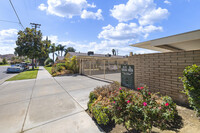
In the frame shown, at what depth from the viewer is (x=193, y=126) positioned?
79.4 inches

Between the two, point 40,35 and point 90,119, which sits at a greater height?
point 40,35

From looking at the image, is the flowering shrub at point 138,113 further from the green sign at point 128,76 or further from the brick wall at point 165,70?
the green sign at point 128,76

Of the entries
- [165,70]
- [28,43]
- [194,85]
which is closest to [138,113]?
[194,85]

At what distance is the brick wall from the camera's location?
10.2 feet

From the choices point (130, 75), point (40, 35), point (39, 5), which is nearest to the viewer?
point (130, 75)

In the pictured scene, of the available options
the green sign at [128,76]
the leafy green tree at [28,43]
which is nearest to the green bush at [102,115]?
the green sign at [128,76]

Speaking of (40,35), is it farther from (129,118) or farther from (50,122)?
(129,118)

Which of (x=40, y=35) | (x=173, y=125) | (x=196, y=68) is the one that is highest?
(x=40, y=35)

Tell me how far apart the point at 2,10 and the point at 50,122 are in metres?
10.4

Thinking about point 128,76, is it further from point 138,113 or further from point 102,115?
point 102,115

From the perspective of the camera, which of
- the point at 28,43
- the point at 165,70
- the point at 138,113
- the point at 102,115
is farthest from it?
the point at 28,43

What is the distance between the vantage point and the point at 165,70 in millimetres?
3598

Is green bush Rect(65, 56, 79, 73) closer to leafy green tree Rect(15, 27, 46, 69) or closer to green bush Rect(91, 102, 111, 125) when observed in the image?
green bush Rect(91, 102, 111, 125)

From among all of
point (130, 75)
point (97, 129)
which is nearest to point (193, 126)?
point (97, 129)
